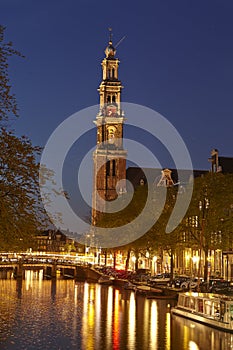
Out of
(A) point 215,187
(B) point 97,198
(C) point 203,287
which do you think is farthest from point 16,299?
(B) point 97,198

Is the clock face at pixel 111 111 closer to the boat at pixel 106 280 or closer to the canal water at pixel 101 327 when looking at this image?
the boat at pixel 106 280

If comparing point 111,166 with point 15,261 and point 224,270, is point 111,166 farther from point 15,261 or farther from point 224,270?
point 224,270

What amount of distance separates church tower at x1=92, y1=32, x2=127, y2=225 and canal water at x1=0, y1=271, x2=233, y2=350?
331 ft

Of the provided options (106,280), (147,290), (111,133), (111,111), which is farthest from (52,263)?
(147,290)

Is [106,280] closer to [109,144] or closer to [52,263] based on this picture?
[52,263]

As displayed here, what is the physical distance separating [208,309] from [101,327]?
28.0 feet

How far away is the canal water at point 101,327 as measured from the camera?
3862 cm

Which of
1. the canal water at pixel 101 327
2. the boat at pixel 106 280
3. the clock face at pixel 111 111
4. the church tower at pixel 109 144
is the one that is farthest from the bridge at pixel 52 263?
the canal water at pixel 101 327

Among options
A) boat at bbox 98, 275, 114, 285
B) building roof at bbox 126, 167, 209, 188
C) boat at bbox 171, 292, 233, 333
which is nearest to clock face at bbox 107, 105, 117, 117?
building roof at bbox 126, 167, 209, 188

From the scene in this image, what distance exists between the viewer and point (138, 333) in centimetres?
4334

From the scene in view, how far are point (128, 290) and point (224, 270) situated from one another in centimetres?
1540

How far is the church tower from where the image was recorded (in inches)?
6683

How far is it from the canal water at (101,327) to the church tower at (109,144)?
10086 cm

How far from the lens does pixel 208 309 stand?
48.0 metres
